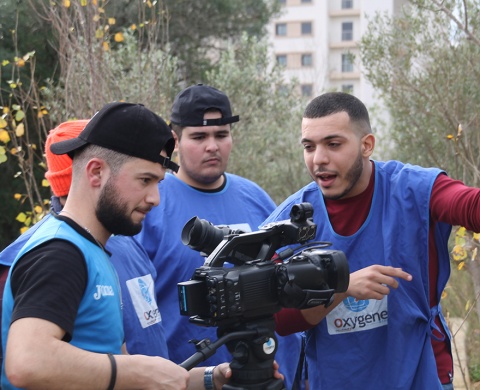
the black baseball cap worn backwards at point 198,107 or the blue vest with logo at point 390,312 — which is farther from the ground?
the black baseball cap worn backwards at point 198,107

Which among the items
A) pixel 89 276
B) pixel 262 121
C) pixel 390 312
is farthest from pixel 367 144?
pixel 262 121

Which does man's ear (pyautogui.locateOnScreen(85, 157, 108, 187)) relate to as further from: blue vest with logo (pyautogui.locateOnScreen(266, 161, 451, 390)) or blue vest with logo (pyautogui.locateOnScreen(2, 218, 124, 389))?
blue vest with logo (pyautogui.locateOnScreen(266, 161, 451, 390))

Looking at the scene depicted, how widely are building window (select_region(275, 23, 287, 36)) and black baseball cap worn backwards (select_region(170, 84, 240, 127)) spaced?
196 ft

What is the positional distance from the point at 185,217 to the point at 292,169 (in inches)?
423

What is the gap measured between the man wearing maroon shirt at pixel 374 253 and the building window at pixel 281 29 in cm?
6053

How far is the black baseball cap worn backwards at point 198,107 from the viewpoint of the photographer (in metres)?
4.30

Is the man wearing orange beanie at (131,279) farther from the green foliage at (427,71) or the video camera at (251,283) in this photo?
the green foliage at (427,71)

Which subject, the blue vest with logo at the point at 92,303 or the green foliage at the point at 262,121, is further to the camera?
the green foliage at the point at 262,121

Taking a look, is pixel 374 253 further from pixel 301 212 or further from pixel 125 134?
pixel 125 134

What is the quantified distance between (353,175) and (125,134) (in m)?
1.15

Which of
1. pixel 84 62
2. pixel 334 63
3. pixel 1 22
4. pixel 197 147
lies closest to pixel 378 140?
pixel 1 22

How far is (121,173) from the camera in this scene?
265 cm

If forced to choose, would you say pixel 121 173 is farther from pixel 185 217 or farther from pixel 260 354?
pixel 185 217

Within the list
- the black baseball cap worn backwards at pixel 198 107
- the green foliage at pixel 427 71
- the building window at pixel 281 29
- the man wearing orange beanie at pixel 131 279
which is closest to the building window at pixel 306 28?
the building window at pixel 281 29
